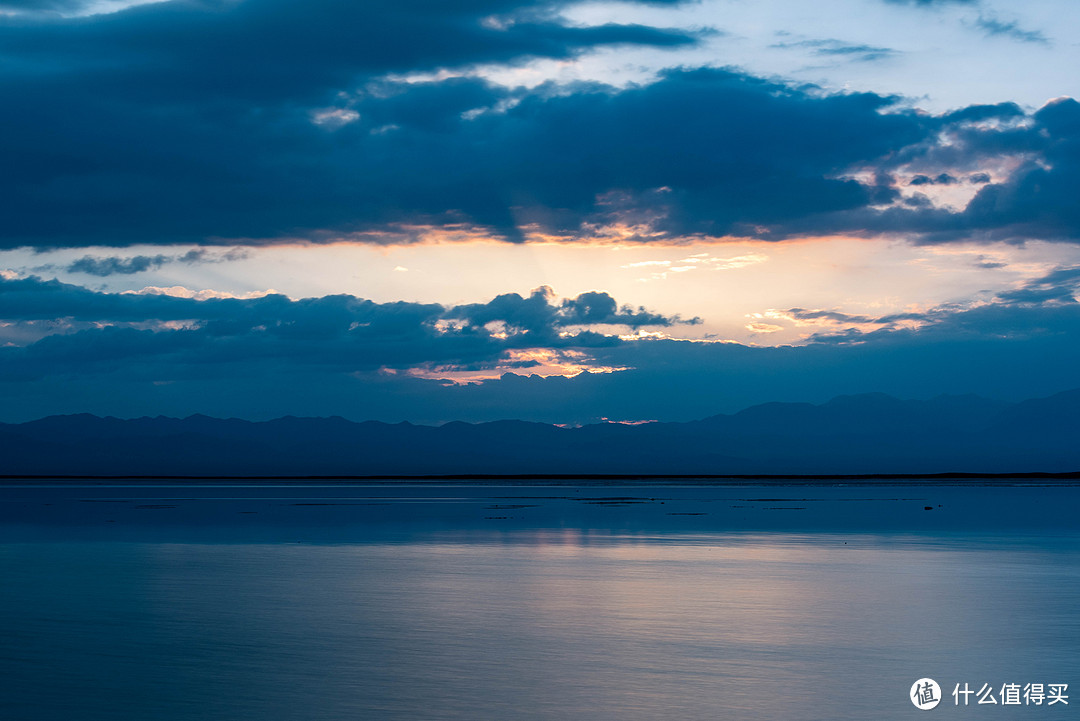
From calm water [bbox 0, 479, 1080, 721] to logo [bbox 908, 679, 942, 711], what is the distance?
0.59 ft

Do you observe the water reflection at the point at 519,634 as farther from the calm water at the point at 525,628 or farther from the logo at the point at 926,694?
the logo at the point at 926,694

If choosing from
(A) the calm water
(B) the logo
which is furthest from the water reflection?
(B) the logo

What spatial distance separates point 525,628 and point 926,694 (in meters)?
9.48

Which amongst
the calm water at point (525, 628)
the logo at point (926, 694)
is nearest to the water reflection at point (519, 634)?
the calm water at point (525, 628)

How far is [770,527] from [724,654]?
41196 millimetres

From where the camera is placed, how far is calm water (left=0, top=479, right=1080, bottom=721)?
17812 millimetres

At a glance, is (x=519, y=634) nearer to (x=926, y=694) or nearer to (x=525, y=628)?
(x=525, y=628)

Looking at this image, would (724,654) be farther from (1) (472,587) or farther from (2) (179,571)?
(2) (179,571)

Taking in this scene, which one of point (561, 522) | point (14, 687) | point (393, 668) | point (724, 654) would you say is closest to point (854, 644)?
point (724, 654)

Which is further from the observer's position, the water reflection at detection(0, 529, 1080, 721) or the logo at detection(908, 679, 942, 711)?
the water reflection at detection(0, 529, 1080, 721)

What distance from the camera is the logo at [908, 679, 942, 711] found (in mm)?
17428

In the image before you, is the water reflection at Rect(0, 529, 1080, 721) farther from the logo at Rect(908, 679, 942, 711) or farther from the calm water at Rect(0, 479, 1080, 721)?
the logo at Rect(908, 679, 942, 711)

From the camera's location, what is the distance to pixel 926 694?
18.1 metres

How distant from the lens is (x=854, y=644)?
22.7 meters
